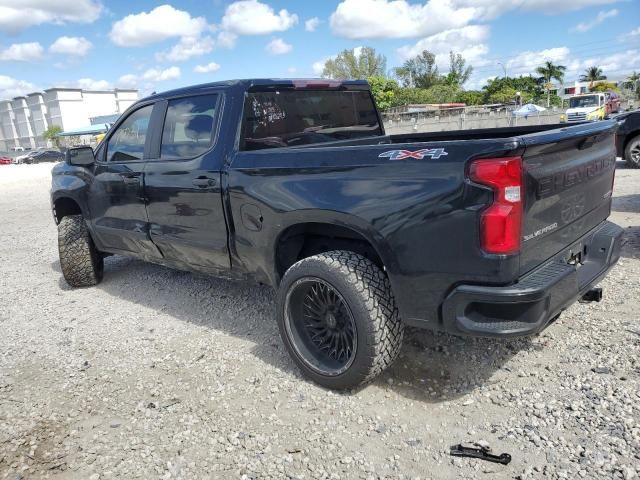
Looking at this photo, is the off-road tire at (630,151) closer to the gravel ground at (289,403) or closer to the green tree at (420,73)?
the gravel ground at (289,403)

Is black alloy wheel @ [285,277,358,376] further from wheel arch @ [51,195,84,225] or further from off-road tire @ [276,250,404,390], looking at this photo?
wheel arch @ [51,195,84,225]

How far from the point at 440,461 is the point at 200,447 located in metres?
1.25

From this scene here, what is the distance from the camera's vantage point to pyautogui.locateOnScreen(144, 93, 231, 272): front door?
375 centimetres

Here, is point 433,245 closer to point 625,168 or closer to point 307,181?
point 307,181

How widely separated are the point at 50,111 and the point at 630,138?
9799 centimetres

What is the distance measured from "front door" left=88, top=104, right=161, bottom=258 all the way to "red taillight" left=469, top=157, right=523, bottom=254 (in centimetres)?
300

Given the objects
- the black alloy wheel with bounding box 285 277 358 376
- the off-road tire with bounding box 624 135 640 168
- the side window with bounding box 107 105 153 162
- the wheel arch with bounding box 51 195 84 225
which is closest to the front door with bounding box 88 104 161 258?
the side window with bounding box 107 105 153 162

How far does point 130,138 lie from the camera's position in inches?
183

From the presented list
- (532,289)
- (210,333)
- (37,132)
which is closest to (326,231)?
(532,289)

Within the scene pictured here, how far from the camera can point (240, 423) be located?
2.94 meters

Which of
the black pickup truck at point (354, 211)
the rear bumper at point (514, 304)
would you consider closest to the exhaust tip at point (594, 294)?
the black pickup truck at point (354, 211)

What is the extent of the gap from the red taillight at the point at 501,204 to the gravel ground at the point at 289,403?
1015 millimetres

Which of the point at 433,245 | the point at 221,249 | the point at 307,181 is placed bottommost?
the point at 221,249

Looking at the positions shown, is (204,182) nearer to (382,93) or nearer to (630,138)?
(630,138)
